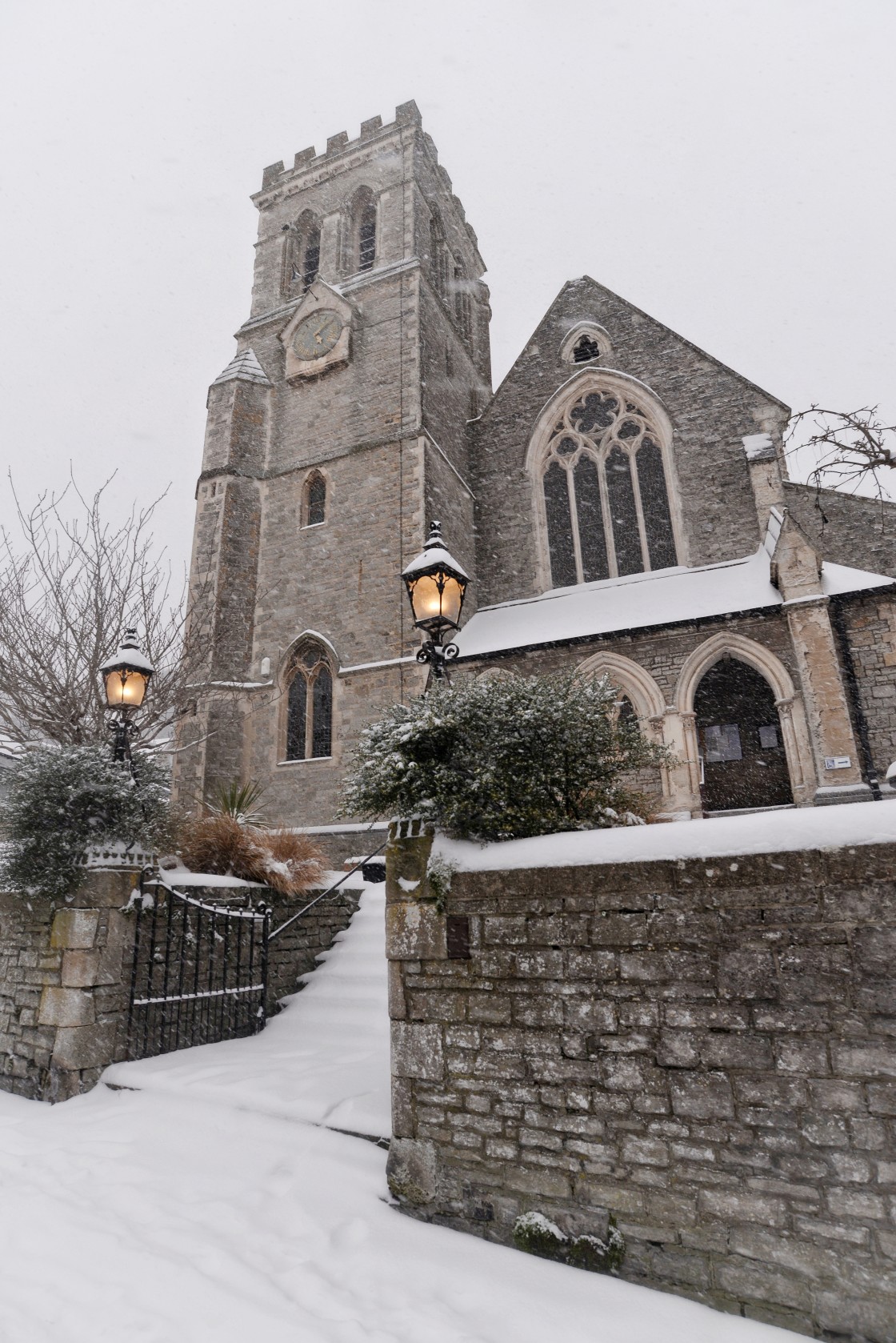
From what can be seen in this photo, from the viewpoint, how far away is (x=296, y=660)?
1422cm

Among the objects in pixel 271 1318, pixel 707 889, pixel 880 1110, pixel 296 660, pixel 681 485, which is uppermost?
pixel 681 485

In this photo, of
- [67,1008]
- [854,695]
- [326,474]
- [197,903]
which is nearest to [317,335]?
[326,474]

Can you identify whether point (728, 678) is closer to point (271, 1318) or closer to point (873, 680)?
point (873, 680)

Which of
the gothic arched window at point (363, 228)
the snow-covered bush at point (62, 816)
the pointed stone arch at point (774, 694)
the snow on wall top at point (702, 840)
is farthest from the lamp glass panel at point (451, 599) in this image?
the gothic arched window at point (363, 228)

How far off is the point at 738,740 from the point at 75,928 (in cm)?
985

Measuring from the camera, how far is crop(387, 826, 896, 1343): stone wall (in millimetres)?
2988

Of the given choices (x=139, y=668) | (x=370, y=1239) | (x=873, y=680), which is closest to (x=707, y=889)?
(x=370, y=1239)

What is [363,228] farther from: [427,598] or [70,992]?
[70,992]

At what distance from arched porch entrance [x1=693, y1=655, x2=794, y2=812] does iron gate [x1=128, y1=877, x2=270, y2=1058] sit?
7.66 m

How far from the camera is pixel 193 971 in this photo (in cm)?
652

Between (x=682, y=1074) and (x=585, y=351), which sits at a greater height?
(x=585, y=351)

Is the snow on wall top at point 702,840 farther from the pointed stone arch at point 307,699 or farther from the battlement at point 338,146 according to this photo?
the battlement at point 338,146

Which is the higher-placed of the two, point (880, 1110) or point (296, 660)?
point (296, 660)

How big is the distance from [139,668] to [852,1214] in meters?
6.61
